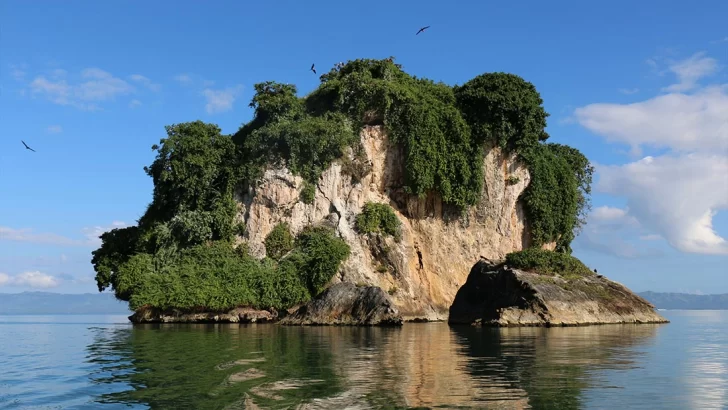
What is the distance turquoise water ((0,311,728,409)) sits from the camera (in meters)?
11.5

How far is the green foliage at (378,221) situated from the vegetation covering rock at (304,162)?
0.26 ft

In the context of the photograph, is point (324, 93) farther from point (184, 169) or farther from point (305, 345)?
point (305, 345)

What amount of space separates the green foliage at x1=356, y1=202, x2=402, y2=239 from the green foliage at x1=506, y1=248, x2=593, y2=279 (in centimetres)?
972

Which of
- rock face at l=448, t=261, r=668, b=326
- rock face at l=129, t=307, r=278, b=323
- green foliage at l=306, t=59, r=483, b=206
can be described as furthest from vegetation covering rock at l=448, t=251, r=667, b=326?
rock face at l=129, t=307, r=278, b=323

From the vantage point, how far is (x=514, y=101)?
50.9 metres

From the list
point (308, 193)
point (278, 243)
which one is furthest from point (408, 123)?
point (278, 243)

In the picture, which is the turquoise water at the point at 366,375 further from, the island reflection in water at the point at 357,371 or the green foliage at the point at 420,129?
the green foliage at the point at 420,129

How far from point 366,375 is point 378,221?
109 ft

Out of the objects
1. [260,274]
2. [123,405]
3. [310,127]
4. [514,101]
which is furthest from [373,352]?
[514,101]

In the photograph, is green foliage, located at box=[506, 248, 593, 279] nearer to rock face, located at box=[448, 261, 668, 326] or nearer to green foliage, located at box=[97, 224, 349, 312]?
rock face, located at box=[448, 261, 668, 326]

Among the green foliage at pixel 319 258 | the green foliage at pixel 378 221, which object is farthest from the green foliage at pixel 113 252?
the green foliage at pixel 378 221

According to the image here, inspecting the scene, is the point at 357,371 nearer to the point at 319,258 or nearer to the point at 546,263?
the point at 319,258

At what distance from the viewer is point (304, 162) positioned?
162 ft

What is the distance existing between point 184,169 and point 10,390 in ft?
117
